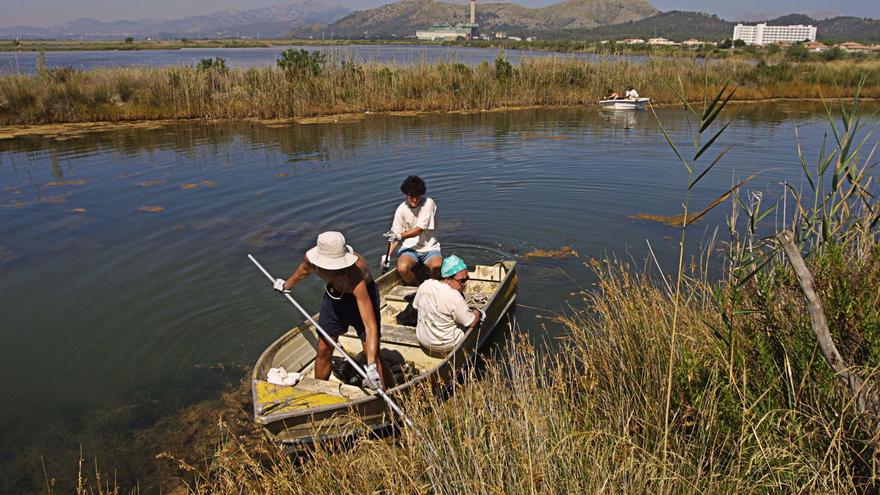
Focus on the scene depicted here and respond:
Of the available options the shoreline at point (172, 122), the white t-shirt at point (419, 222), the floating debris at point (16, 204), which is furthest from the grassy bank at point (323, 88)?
the white t-shirt at point (419, 222)

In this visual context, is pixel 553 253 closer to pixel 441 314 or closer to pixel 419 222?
pixel 419 222

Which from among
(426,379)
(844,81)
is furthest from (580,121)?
(426,379)

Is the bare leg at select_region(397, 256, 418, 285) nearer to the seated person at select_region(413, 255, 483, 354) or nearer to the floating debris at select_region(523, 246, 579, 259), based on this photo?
the seated person at select_region(413, 255, 483, 354)

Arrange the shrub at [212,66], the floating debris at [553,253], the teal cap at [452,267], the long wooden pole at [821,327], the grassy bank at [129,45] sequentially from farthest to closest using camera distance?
1. the grassy bank at [129,45]
2. the shrub at [212,66]
3. the floating debris at [553,253]
4. the teal cap at [452,267]
5. the long wooden pole at [821,327]

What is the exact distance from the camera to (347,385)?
19.1 feet

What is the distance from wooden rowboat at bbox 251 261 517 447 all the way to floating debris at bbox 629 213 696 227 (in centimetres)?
529

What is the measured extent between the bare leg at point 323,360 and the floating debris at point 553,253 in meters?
5.65

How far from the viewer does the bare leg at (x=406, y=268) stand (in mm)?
8680

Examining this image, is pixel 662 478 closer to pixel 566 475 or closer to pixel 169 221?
pixel 566 475

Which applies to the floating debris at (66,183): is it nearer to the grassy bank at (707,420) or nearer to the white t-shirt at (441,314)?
the white t-shirt at (441,314)

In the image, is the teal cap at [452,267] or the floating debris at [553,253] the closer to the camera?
the teal cap at [452,267]

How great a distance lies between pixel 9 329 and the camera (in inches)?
338

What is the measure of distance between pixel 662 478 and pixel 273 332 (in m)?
6.39

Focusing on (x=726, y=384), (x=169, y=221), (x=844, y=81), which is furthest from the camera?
(x=844, y=81)
